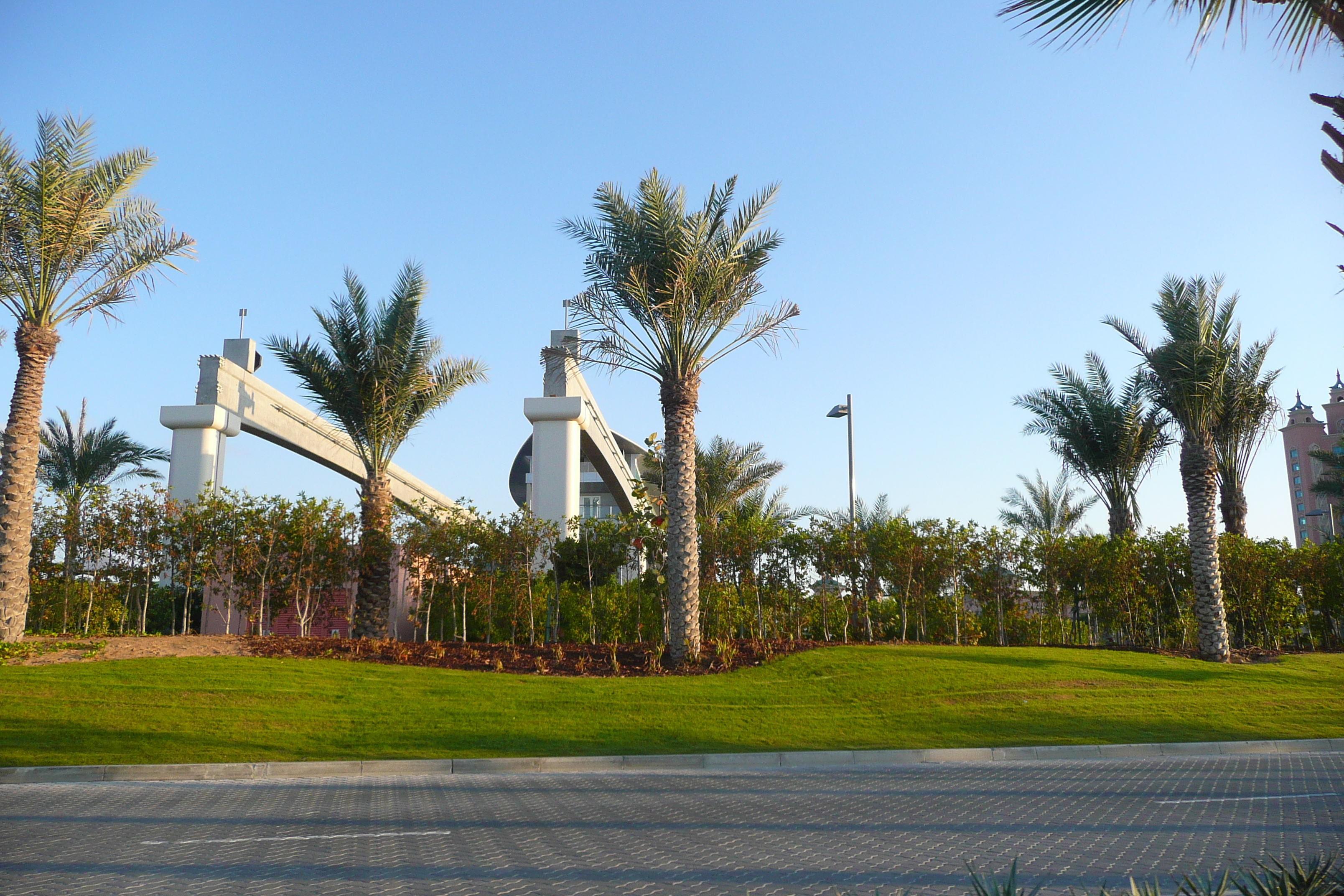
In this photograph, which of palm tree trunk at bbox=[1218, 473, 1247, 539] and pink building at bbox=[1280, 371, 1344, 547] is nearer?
palm tree trunk at bbox=[1218, 473, 1247, 539]

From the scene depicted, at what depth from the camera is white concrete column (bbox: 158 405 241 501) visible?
22.8 meters

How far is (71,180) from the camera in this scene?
16641 millimetres

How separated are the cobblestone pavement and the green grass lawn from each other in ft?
6.00

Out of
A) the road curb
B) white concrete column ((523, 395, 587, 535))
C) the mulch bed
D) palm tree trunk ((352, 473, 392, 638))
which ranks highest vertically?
white concrete column ((523, 395, 587, 535))

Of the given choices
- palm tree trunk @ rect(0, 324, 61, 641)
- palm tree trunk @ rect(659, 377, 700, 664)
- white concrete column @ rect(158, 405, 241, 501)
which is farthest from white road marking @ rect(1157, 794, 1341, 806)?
white concrete column @ rect(158, 405, 241, 501)

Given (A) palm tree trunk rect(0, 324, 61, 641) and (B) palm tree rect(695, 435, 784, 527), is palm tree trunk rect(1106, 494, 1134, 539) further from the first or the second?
(A) palm tree trunk rect(0, 324, 61, 641)

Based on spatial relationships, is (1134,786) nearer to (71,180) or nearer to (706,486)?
(71,180)

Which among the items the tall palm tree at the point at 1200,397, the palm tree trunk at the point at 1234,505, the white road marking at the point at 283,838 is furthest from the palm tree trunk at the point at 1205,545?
the white road marking at the point at 283,838

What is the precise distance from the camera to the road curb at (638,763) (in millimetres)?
11203

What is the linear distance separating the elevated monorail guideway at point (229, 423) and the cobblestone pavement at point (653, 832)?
42.7ft

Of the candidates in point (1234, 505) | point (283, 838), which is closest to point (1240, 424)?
point (1234, 505)

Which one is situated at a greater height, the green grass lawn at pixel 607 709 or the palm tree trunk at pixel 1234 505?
the palm tree trunk at pixel 1234 505

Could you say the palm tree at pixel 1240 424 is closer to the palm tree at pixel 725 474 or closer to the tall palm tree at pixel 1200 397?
the tall palm tree at pixel 1200 397

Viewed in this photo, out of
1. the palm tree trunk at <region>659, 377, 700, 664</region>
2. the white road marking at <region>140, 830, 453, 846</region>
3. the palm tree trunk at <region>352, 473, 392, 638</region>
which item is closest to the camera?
the white road marking at <region>140, 830, 453, 846</region>
